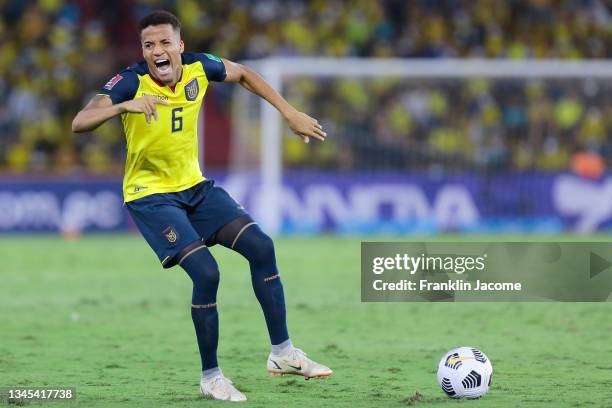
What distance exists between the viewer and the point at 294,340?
9789 millimetres

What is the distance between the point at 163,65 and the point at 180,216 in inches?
36.5

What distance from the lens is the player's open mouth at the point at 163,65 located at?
732 centimetres

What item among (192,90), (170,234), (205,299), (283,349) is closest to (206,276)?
(205,299)

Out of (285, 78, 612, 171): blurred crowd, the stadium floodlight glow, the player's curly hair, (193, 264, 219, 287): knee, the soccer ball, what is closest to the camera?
the soccer ball

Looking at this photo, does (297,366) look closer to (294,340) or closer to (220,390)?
(220,390)

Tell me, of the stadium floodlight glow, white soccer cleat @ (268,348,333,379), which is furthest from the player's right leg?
the stadium floodlight glow

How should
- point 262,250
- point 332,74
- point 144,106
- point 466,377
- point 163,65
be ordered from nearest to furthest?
point 144,106
point 466,377
point 163,65
point 262,250
point 332,74

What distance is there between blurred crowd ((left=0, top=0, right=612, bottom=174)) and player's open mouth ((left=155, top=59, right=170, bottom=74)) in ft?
44.7

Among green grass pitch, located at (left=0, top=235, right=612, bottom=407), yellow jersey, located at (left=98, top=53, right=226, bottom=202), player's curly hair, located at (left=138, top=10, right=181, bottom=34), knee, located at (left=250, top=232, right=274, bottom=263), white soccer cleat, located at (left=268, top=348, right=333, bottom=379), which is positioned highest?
player's curly hair, located at (left=138, top=10, right=181, bottom=34)

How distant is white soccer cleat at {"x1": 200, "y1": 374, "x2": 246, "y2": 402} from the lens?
7078 mm

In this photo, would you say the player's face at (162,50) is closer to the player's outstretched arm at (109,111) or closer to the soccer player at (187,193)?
the soccer player at (187,193)

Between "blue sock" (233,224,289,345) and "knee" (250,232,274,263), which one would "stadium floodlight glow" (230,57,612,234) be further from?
"knee" (250,232,274,263)

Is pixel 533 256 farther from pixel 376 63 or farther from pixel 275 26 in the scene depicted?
pixel 275 26

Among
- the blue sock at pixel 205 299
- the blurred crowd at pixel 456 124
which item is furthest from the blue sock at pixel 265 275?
the blurred crowd at pixel 456 124
